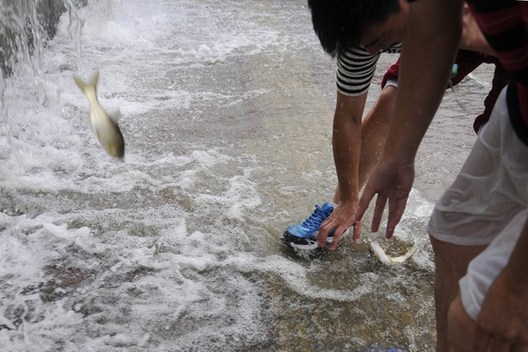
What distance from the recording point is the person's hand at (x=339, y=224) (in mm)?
2764

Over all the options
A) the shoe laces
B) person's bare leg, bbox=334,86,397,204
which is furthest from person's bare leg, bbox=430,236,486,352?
person's bare leg, bbox=334,86,397,204

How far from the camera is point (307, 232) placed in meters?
2.87

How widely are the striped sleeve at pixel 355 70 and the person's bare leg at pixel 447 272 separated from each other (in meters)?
1.09

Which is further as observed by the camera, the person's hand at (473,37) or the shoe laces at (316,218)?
the shoe laces at (316,218)

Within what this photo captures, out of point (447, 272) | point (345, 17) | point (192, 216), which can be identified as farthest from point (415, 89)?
point (192, 216)

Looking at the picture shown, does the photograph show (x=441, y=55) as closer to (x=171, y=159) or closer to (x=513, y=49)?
(x=513, y=49)

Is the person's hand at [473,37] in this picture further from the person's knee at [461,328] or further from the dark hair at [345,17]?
the person's knee at [461,328]

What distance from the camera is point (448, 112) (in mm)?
4762

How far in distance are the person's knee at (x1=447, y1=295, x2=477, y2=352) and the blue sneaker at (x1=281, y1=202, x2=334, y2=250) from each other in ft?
4.87

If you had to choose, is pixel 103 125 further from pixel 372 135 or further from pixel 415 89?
pixel 415 89

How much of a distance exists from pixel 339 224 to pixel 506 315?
5.49 feet

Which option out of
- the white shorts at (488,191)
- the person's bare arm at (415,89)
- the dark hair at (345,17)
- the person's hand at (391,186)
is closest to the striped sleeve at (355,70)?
the dark hair at (345,17)

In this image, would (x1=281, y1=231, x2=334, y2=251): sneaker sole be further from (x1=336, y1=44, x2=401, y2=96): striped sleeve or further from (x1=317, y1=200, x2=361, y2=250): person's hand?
(x1=336, y1=44, x2=401, y2=96): striped sleeve

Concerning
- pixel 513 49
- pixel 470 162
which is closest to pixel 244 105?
pixel 470 162
